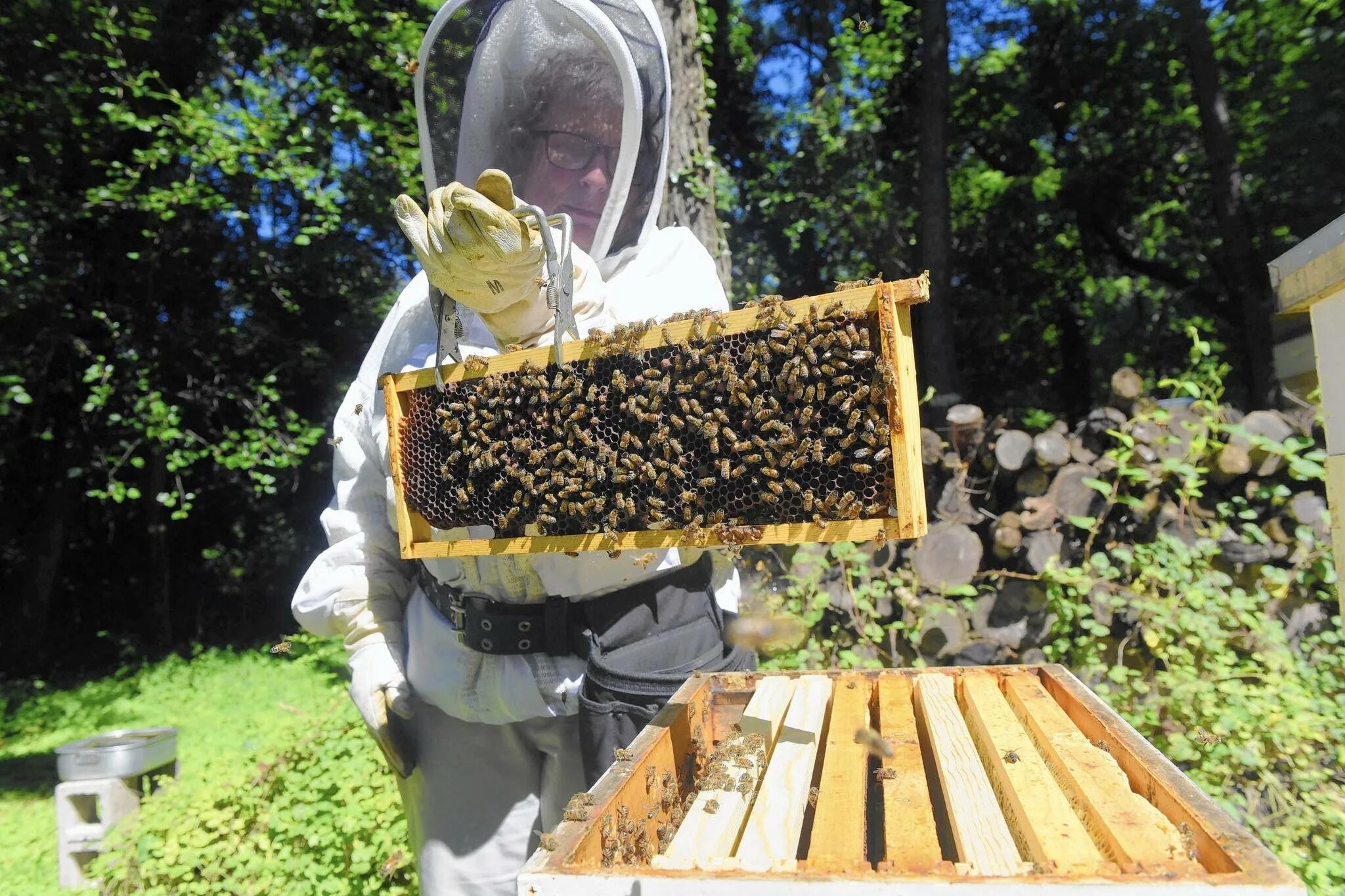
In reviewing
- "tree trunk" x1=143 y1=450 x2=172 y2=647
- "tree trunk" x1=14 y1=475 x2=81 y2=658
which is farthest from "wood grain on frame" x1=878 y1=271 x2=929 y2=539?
"tree trunk" x1=14 y1=475 x2=81 y2=658

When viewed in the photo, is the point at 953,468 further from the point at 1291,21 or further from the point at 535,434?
the point at 1291,21

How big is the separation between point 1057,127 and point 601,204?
13.2 m

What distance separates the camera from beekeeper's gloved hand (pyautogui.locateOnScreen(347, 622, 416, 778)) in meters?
2.16

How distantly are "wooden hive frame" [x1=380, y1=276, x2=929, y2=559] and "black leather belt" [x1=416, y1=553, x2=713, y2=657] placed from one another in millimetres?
212

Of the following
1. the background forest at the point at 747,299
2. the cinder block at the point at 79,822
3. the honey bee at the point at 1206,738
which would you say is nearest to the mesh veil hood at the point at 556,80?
the background forest at the point at 747,299

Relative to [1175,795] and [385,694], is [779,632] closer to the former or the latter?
[385,694]

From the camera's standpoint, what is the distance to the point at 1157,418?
4102mm

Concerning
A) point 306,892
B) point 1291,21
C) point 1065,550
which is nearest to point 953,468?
point 1065,550

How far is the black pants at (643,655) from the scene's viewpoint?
1.86m

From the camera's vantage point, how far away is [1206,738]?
2701mm

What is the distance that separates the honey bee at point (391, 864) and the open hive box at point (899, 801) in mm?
1801

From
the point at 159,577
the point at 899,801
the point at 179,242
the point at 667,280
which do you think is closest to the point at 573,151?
the point at 667,280

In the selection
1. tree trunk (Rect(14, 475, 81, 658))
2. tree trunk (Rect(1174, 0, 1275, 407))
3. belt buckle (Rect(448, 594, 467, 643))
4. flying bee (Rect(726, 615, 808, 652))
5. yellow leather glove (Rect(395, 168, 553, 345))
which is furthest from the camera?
tree trunk (Rect(14, 475, 81, 658))

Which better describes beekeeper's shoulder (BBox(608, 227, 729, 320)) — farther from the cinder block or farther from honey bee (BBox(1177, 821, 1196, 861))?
the cinder block
